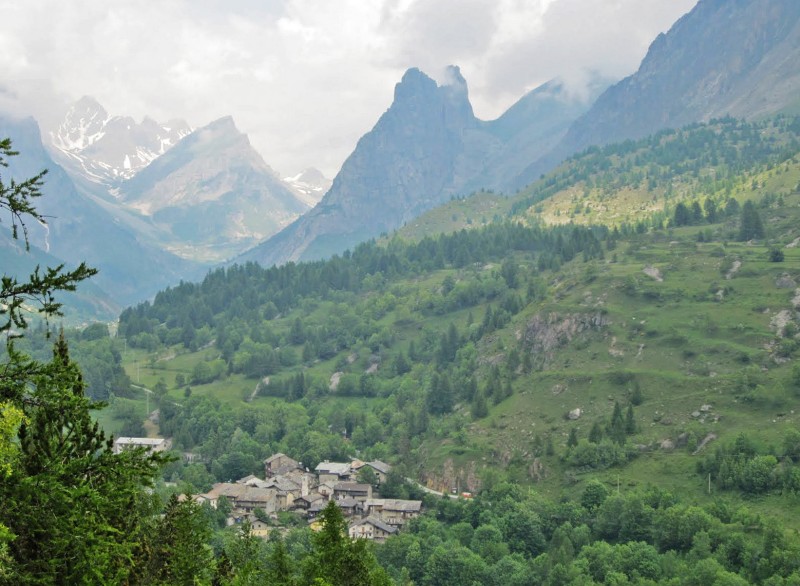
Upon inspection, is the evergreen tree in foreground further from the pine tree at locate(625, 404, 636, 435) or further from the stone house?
the pine tree at locate(625, 404, 636, 435)

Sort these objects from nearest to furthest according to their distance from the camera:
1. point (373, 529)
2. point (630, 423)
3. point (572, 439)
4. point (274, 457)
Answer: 1. point (373, 529)
2. point (630, 423)
3. point (572, 439)
4. point (274, 457)

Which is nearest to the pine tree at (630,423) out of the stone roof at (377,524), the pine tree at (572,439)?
the pine tree at (572,439)

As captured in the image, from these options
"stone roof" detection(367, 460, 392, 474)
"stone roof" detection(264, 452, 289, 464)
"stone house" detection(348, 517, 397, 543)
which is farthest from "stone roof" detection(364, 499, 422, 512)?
"stone roof" detection(264, 452, 289, 464)

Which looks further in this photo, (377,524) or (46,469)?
(377,524)

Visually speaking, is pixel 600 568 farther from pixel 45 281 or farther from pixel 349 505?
pixel 45 281

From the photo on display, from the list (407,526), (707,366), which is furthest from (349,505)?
(707,366)

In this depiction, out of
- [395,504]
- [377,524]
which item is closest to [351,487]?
[395,504]

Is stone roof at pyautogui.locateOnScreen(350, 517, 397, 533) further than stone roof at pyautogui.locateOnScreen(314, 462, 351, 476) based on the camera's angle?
No

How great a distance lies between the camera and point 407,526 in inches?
5310

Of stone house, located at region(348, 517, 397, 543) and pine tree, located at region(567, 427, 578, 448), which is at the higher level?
pine tree, located at region(567, 427, 578, 448)

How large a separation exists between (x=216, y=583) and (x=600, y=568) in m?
62.8

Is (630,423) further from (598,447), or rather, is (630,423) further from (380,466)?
(380,466)

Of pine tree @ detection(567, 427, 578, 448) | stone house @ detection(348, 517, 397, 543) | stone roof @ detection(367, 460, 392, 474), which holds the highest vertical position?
pine tree @ detection(567, 427, 578, 448)

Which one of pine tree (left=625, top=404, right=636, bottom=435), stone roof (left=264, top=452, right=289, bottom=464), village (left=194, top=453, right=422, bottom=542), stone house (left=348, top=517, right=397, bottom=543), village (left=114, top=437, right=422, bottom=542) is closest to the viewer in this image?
stone house (left=348, top=517, right=397, bottom=543)
